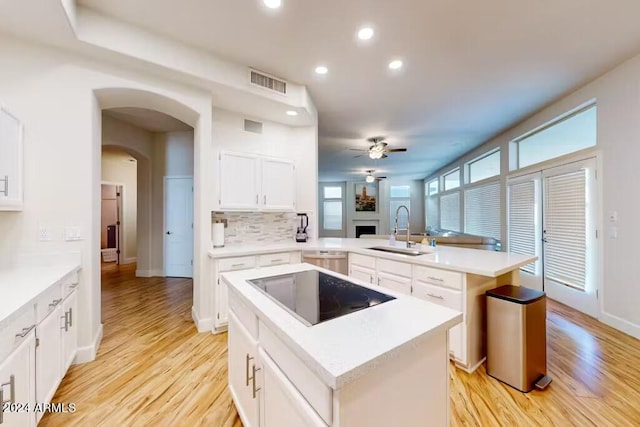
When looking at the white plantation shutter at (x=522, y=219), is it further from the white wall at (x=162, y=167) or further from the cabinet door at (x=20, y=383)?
the white wall at (x=162, y=167)

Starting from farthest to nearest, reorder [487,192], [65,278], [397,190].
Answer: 1. [397,190]
2. [487,192]
3. [65,278]

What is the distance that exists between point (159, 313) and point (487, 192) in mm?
6811

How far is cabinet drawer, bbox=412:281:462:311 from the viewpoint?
7.15ft

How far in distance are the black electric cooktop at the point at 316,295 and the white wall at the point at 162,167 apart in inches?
188

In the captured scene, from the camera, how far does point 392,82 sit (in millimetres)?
3432

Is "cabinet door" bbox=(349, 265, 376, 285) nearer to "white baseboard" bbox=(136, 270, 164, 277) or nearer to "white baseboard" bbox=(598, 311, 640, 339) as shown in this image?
"white baseboard" bbox=(598, 311, 640, 339)

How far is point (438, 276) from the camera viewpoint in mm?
2330

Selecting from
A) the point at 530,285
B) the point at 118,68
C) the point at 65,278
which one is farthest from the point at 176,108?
the point at 530,285

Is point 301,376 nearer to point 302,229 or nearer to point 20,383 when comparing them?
point 20,383

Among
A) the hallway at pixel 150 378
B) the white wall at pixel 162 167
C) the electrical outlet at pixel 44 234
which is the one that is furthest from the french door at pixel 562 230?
the white wall at pixel 162 167

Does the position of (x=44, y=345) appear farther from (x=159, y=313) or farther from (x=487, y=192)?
(x=487, y=192)

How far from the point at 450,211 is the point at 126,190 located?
9.61 metres

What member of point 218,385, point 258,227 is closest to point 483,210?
point 258,227

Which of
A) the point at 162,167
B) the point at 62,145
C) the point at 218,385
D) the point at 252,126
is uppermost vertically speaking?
the point at 252,126
